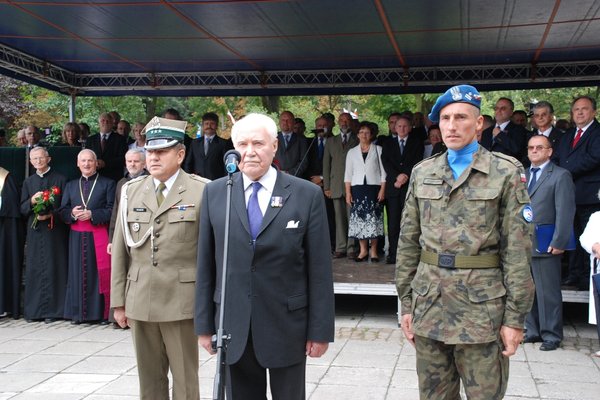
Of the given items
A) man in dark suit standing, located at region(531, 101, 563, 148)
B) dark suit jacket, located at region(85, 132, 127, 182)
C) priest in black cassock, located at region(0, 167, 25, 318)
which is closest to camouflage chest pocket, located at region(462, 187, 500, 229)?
man in dark suit standing, located at region(531, 101, 563, 148)

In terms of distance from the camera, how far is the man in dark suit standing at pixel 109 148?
10227 millimetres

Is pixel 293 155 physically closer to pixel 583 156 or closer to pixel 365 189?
pixel 365 189

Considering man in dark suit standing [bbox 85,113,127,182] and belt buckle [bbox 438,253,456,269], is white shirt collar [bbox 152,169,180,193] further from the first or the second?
man in dark suit standing [bbox 85,113,127,182]

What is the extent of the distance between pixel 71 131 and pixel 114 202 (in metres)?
2.86

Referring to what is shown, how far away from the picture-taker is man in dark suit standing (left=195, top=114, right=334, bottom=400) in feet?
10.8

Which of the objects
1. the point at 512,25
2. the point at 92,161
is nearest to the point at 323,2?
the point at 512,25

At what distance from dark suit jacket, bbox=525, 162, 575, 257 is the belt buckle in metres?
3.67

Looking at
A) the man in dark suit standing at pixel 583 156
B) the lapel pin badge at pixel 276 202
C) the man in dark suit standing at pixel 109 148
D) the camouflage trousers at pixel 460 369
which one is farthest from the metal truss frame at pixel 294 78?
the camouflage trousers at pixel 460 369

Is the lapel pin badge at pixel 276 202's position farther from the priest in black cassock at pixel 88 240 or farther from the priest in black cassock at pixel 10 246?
the priest in black cassock at pixel 10 246

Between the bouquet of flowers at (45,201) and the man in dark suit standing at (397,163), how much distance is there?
14.1 feet

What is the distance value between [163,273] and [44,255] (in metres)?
5.30

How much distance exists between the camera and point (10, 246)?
9008mm

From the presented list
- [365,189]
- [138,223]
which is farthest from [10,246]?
[138,223]

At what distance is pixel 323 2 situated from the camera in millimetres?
7551
